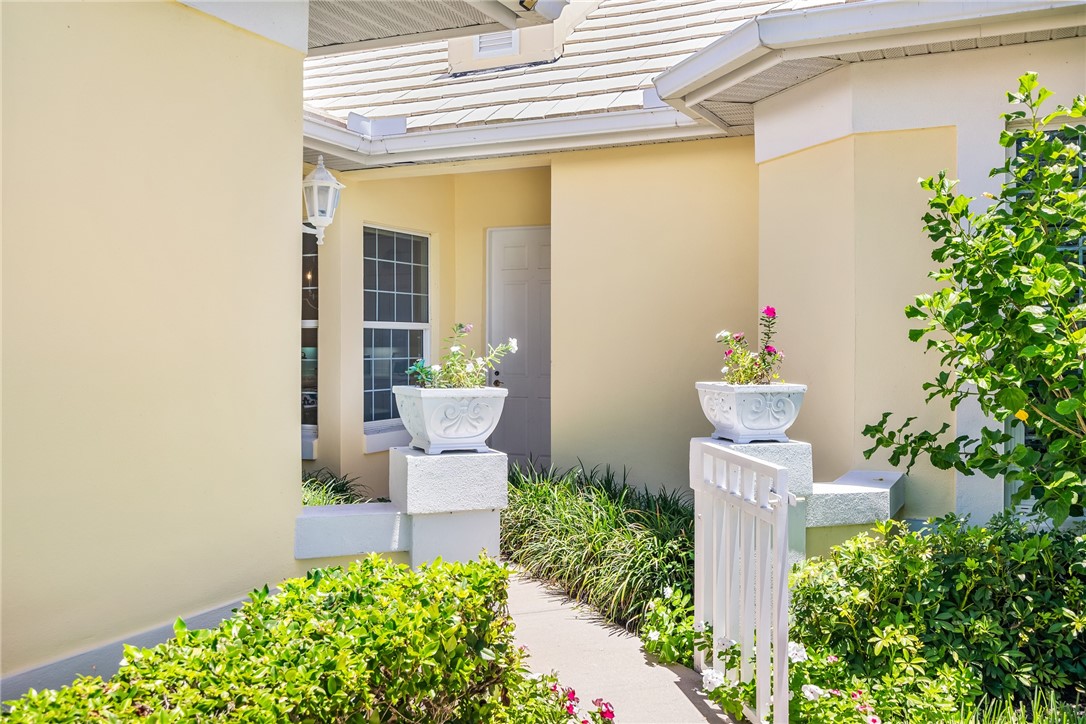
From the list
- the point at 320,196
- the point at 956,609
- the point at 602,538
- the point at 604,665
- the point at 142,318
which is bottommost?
the point at 604,665

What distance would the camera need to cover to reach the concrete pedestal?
4.56m

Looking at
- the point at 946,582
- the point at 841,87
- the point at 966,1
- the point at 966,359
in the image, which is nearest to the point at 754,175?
the point at 841,87

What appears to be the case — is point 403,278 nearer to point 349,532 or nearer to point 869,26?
point 349,532

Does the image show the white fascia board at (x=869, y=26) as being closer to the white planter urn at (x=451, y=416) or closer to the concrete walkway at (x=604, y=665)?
the white planter urn at (x=451, y=416)

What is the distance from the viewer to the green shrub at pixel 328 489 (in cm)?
694

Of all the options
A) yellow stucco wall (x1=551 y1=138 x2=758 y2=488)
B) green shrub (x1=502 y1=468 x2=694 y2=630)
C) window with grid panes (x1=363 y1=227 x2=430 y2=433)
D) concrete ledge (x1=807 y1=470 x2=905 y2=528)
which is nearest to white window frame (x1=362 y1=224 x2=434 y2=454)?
window with grid panes (x1=363 y1=227 x2=430 y2=433)

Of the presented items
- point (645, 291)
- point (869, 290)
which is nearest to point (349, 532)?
point (869, 290)

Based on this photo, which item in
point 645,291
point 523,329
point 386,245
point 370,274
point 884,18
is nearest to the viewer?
point 884,18

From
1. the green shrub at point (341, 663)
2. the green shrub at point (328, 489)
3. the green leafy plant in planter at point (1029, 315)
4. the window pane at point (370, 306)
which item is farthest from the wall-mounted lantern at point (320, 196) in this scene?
the green leafy plant in planter at point (1029, 315)

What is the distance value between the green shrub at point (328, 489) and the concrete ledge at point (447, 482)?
2.38 meters

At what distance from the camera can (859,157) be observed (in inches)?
221

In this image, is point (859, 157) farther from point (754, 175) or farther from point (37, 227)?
point (37, 227)

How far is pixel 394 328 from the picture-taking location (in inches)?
355

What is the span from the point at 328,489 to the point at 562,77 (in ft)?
13.9
